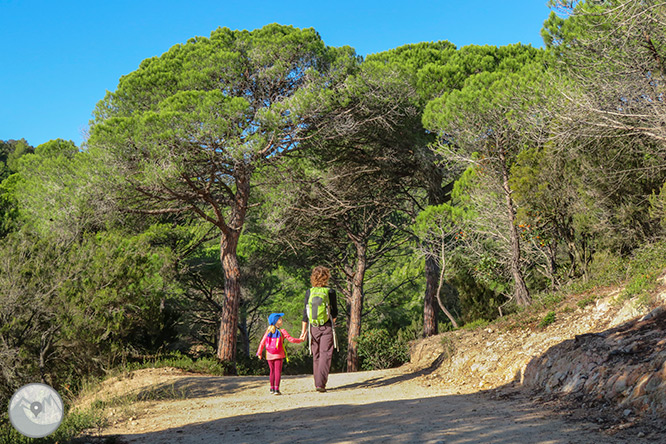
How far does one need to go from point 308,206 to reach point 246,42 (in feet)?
15.2

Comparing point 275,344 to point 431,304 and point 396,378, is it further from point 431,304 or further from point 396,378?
point 431,304

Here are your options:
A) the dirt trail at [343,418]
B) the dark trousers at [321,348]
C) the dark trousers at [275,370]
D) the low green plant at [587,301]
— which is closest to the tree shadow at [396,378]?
the dirt trail at [343,418]

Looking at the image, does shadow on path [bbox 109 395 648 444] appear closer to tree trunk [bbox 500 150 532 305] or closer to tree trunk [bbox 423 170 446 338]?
tree trunk [bbox 500 150 532 305]

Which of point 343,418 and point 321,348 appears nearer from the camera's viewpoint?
Answer: point 343,418

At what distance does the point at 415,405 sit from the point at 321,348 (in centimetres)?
181

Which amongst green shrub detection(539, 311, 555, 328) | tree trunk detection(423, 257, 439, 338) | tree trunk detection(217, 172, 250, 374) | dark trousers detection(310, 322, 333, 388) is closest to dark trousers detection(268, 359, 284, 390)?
dark trousers detection(310, 322, 333, 388)

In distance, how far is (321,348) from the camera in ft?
23.0

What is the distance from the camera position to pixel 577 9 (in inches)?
389

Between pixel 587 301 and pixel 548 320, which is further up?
pixel 587 301

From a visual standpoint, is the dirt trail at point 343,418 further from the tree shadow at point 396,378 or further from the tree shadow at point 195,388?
the tree shadow at point 396,378

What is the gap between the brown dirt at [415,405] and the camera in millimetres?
3955

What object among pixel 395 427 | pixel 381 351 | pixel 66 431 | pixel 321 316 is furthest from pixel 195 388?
pixel 381 351

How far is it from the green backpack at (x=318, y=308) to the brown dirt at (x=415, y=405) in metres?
1.02

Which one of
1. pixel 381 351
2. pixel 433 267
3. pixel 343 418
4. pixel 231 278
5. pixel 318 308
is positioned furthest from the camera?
pixel 433 267
